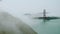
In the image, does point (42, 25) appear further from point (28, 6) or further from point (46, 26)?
point (28, 6)

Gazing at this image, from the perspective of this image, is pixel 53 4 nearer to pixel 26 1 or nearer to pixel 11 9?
pixel 26 1

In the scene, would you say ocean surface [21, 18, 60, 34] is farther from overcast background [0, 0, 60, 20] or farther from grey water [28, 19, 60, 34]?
overcast background [0, 0, 60, 20]

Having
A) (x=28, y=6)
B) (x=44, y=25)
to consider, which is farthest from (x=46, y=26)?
(x=28, y=6)

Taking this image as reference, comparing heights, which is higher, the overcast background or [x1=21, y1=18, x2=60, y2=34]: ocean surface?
the overcast background

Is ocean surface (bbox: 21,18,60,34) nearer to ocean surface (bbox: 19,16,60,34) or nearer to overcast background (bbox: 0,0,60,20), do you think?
ocean surface (bbox: 19,16,60,34)

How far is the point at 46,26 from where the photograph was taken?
115 cm

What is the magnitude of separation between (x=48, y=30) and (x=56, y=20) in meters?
0.16

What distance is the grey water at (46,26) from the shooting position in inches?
44.9

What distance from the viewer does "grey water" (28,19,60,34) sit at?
1.14m

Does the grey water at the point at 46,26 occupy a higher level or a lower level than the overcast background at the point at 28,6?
lower

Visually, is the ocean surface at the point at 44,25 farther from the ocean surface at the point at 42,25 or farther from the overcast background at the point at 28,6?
the overcast background at the point at 28,6

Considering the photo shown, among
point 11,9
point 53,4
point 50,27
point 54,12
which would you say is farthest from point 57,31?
point 11,9

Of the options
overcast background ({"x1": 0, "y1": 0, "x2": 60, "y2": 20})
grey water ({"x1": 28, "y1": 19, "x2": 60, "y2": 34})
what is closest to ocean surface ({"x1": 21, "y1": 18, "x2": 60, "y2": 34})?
grey water ({"x1": 28, "y1": 19, "x2": 60, "y2": 34})

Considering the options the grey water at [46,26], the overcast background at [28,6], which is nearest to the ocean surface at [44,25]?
the grey water at [46,26]
